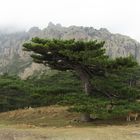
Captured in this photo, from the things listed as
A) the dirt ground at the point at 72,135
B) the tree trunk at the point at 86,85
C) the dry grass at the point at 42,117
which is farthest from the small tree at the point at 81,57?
the dirt ground at the point at 72,135

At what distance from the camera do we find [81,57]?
2478 centimetres

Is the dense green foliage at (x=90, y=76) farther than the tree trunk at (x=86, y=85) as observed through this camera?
No

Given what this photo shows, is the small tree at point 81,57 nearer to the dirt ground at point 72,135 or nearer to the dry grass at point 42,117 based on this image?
the dry grass at point 42,117

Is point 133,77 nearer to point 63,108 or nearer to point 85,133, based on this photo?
point 63,108

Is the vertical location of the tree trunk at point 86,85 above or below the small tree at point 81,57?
below

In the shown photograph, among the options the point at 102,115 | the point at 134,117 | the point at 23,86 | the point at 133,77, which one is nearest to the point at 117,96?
the point at 134,117

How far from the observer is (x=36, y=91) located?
1037 inches

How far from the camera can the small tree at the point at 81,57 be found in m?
24.6

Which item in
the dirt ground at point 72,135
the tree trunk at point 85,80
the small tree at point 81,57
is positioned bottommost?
the dirt ground at point 72,135

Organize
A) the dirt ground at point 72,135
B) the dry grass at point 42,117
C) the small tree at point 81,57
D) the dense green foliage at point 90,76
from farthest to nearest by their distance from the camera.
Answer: the dry grass at point 42,117, the small tree at point 81,57, the dense green foliage at point 90,76, the dirt ground at point 72,135

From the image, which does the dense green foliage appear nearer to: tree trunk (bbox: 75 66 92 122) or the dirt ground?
tree trunk (bbox: 75 66 92 122)

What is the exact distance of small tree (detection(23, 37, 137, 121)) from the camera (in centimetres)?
2462

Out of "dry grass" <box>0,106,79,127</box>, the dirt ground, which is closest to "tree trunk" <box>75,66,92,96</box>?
"dry grass" <box>0,106,79,127</box>

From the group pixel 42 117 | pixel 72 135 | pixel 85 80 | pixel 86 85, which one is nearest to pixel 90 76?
pixel 85 80
